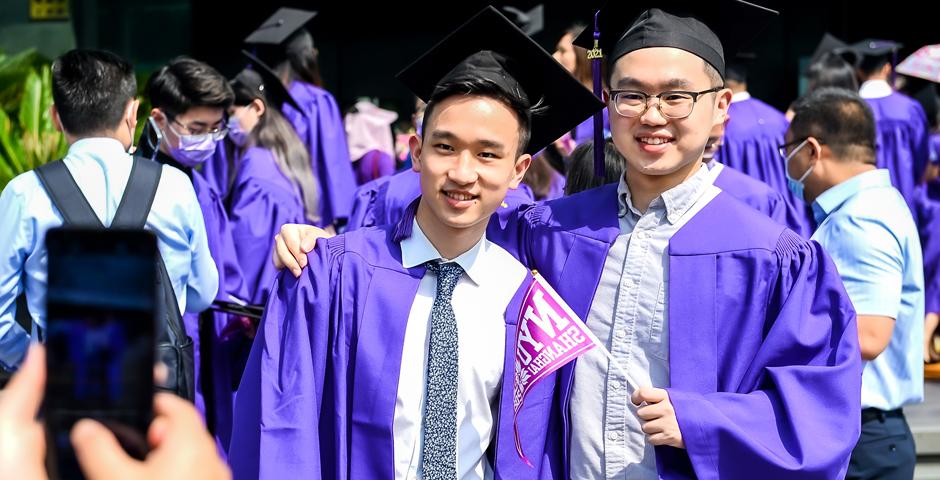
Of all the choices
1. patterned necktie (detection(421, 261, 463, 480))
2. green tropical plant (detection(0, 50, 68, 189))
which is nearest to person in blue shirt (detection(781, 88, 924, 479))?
patterned necktie (detection(421, 261, 463, 480))

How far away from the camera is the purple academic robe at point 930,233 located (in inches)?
266

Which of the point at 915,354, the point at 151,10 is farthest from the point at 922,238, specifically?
the point at 151,10

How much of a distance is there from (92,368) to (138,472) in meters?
0.10

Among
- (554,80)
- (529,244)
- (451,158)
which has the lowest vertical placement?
(529,244)

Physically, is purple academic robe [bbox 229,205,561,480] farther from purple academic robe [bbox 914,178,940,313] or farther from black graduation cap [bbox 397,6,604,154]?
purple academic robe [bbox 914,178,940,313]

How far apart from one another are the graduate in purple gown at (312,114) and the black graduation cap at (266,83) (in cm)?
58

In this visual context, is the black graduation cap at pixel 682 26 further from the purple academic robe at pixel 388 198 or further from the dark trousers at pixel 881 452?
the dark trousers at pixel 881 452

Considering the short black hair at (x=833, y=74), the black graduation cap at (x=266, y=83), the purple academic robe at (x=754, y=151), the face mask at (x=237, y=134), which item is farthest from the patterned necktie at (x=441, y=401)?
the short black hair at (x=833, y=74)

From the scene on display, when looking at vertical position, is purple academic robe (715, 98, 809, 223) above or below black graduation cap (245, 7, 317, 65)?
below

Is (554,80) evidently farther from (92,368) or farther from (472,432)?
(92,368)

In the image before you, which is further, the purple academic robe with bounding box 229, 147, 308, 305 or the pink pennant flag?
the purple academic robe with bounding box 229, 147, 308, 305

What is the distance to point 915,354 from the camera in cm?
402

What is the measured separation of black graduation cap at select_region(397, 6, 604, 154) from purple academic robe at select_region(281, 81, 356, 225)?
421 centimetres

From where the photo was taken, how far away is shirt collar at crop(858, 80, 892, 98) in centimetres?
746
